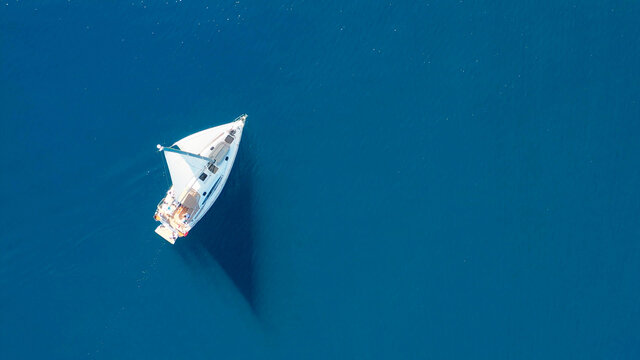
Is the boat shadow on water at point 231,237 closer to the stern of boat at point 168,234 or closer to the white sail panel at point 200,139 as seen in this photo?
the stern of boat at point 168,234

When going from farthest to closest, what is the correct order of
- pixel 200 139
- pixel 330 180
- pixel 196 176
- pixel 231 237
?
1. pixel 231 237
2. pixel 330 180
3. pixel 200 139
4. pixel 196 176

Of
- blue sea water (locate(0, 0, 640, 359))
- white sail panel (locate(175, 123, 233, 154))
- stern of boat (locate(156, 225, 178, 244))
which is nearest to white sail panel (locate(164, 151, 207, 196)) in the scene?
white sail panel (locate(175, 123, 233, 154))

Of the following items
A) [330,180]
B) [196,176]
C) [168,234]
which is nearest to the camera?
[196,176]

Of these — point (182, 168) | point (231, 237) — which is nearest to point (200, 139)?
point (182, 168)

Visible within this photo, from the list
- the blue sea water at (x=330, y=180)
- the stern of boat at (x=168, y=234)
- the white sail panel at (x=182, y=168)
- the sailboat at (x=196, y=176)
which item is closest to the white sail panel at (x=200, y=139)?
the sailboat at (x=196, y=176)

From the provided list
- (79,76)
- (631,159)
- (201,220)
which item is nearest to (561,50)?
(631,159)

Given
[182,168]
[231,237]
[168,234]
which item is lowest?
[231,237]

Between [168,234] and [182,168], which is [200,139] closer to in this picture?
[182,168]

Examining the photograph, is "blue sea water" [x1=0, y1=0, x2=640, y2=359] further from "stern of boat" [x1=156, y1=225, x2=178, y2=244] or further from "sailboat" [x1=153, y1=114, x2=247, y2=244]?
"stern of boat" [x1=156, y1=225, x2=178, y2=244]
